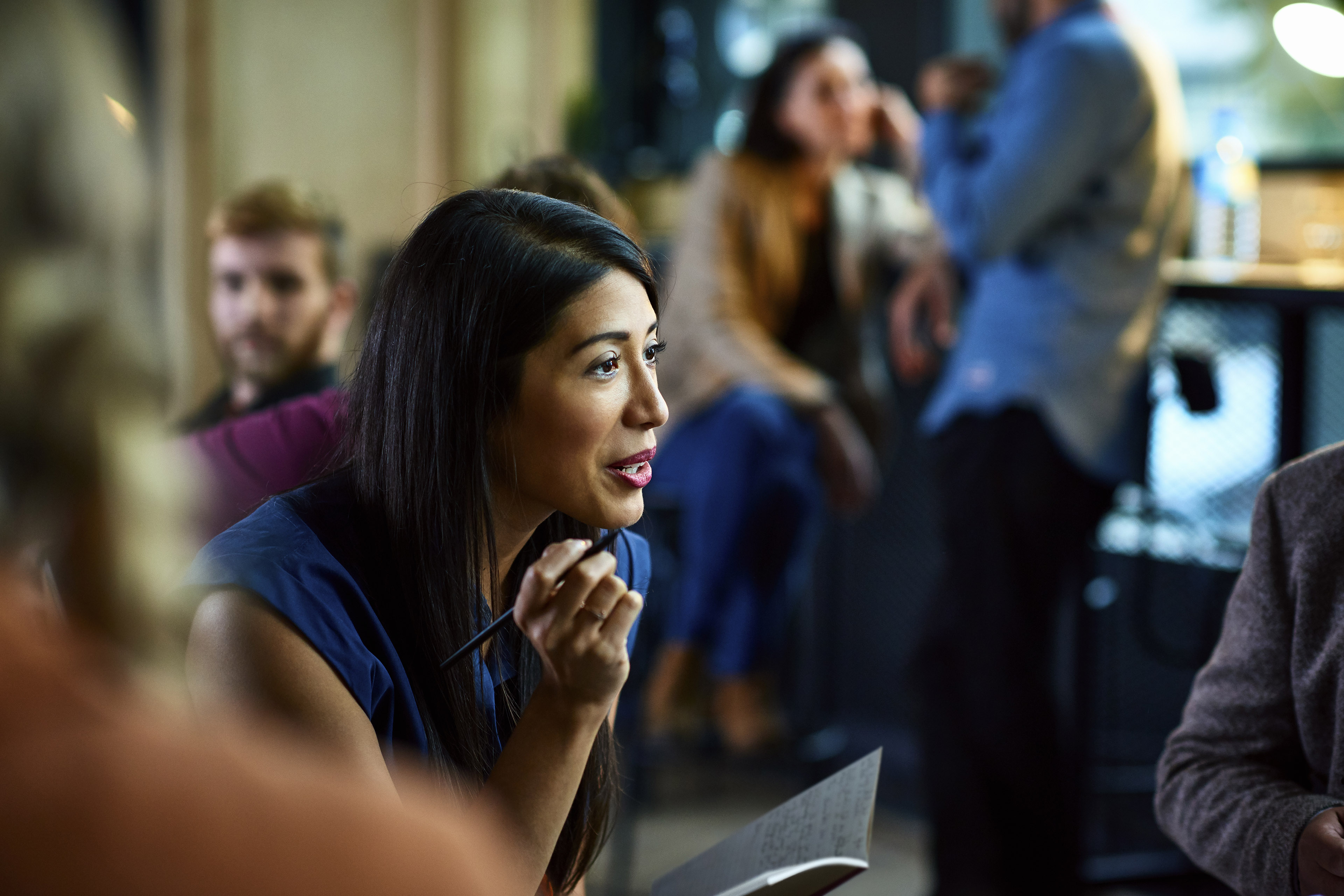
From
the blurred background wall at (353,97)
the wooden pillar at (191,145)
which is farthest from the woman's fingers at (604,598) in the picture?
the wooden pillar at (191,145)

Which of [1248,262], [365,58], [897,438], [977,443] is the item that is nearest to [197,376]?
[365,58]

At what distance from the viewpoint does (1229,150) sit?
2.53m

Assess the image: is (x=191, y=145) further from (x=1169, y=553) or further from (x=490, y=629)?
(x=490, y=629)

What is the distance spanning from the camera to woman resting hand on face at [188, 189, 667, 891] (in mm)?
864

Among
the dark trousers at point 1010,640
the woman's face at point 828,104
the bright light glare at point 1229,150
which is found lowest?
the dark trousers at point 1010,640

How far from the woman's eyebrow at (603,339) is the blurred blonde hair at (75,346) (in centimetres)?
61

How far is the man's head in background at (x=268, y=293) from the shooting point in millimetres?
1833

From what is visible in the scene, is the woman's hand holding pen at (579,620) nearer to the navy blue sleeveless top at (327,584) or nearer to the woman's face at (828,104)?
the navy blue sleeveless top at (327,584)

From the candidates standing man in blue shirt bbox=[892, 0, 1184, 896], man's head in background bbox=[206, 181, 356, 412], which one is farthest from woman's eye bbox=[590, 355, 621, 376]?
standing man in blue shirt bbox=[892, 0, 1184, 896]

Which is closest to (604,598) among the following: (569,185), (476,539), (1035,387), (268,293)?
(476,539)

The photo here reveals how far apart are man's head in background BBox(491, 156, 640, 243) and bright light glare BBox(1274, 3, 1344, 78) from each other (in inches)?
72.3

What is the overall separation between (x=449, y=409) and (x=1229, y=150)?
208 cm

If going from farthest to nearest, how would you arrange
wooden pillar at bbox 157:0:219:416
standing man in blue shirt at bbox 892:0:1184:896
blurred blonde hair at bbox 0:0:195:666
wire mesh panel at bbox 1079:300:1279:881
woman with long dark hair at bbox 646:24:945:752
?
1. wooden pillar at bbox 157:0:219:416
2. woman with long dark hair at bbox 646:24:945:752
3. wire mesh panel at bbox 1079:300:1279:881
4. standing man in blue shirt at bbox 892:0:1184:896
5. blurred blonde hair at bbox 0:0:195:666

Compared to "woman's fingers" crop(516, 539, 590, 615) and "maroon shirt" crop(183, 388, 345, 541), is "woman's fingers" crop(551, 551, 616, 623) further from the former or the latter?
"maroon shirt" crop(183, 388, 345, 541)
